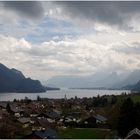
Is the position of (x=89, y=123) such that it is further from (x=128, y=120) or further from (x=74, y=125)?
(x=128, y=120)

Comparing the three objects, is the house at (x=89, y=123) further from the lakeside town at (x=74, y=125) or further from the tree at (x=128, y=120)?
the tree at (x=128, y=120)

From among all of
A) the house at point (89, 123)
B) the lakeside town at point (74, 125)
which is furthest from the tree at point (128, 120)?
the house at point (89, 123)

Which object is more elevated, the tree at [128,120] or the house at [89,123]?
the tree at [128,120]

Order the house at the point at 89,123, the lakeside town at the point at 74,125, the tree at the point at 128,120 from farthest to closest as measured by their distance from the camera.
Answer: the house at the point at 89,123 → the tree at the point at 128,120 → the lakeside town at the point at 74,125

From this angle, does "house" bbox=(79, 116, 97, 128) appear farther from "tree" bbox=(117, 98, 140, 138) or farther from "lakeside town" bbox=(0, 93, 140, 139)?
"tree" bbox=(117, 98, 140, 138)

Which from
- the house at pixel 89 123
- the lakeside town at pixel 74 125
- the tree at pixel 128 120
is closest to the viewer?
the lakeside town at pixel 74 125

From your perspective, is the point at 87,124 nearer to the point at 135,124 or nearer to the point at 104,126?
the point at 104,126

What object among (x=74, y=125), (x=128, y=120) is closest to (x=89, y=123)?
(x=74, y=125)

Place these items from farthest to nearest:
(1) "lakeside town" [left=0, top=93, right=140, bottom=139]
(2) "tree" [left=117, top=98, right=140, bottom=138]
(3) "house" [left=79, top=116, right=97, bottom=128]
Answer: (3) "house" [left=79, top=116, right=97, bottom=128], (2) "tree" [left=117, top=98, right=140, bottom=138], (1) "lakeside town" [left=0, top=93, right=140, bottom=139]

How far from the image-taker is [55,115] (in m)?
65.9

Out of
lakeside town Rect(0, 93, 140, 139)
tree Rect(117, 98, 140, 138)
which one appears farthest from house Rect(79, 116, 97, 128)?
tree Rect(117, 98, 140, 138)

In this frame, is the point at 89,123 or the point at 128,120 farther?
the point at 89,123

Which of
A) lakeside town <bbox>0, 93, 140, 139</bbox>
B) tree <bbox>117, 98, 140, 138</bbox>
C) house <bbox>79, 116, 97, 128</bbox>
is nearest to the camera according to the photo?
lakeside town <bbox>0, 93, 140, 139</bbox>

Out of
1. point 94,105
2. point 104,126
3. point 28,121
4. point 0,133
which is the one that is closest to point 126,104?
point 0,133
